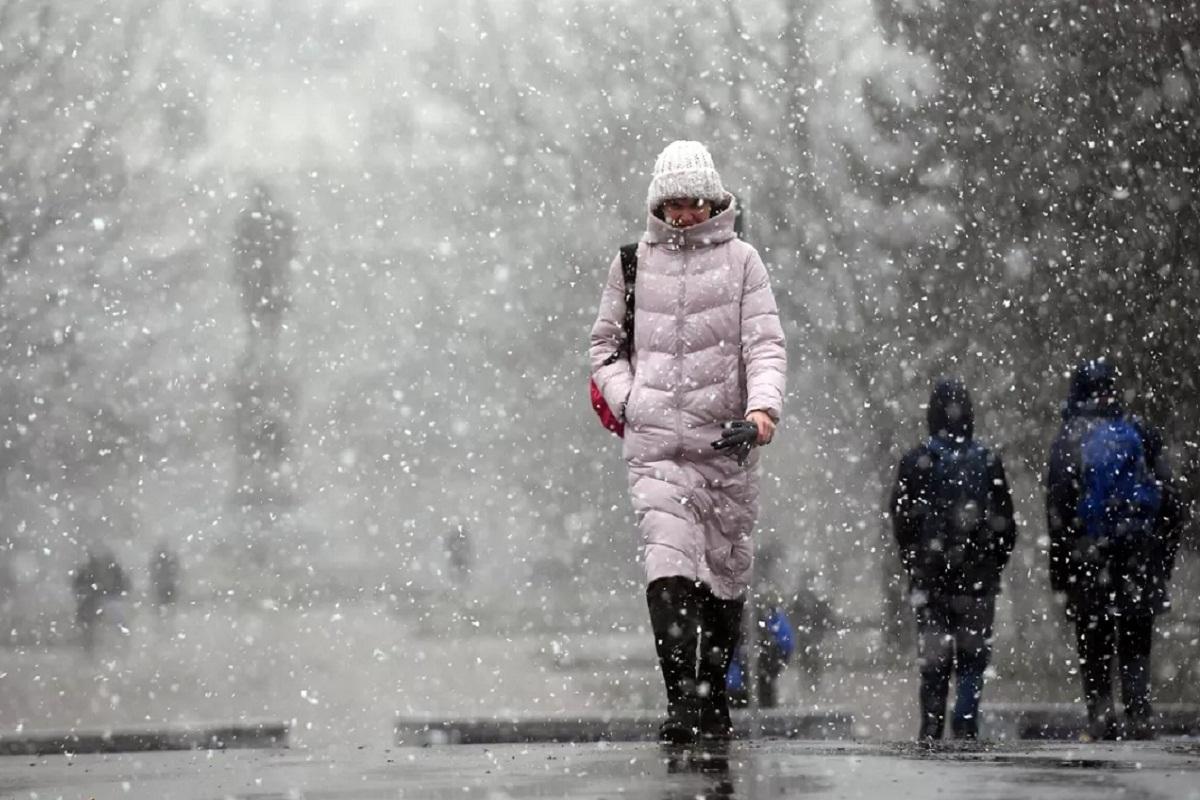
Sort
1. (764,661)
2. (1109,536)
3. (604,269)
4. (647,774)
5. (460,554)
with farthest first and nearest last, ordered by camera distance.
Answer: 1. (460,554)
2. (604,269)
3. (764,661)
4. (1109,536)
5. (647,774)

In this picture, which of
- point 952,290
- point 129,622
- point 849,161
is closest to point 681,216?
point 952,290

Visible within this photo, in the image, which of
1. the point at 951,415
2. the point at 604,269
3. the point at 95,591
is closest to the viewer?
the point at 951,415

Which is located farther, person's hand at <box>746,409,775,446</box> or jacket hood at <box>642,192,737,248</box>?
jacket hood at <box>642,192,737,248</box>

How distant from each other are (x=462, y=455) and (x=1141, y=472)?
57.1m

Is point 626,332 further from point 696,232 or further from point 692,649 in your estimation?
point 692,649

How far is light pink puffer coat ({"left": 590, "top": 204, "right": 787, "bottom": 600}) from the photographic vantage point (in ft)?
20.9

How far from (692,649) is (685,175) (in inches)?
55.7

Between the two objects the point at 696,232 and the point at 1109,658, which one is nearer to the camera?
the point at 696,232

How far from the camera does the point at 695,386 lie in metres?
6.40

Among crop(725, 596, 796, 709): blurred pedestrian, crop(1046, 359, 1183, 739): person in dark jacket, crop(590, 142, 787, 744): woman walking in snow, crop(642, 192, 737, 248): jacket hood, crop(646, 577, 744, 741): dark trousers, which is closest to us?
crop(646, 577, 744, 741): dark trousers

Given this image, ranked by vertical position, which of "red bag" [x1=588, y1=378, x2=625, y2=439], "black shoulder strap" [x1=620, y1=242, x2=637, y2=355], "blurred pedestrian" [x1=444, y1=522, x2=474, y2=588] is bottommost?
"red bag" [x1=588, y1=378, x2=625, y2=439]

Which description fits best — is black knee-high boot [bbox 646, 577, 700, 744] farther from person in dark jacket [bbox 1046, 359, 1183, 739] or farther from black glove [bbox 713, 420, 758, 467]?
person in dark jacket [bbox 1046, 359, 1183, 739]

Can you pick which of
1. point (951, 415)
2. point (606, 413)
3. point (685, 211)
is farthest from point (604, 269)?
point (685, 211)

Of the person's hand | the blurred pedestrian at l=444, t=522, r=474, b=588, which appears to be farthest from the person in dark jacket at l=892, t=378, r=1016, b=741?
the blurred pedestrian at l=444, t=522, r=474, b=588
